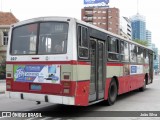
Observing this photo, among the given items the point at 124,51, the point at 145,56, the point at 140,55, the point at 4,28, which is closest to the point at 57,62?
the point at 124,51

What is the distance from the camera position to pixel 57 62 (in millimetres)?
9812

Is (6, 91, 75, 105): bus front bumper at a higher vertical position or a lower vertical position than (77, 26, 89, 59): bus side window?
lower

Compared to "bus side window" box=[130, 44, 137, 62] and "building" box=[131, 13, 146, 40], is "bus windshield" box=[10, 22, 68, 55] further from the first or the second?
"building" box=[131, 13, 146, 40]

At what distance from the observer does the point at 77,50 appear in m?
9.81

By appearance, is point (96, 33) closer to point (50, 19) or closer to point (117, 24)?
point (50, 19)

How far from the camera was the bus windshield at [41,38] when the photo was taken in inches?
392

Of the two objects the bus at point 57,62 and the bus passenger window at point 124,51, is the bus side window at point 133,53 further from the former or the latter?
the bus at point 57,62

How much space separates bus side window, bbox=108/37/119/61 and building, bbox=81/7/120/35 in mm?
116274

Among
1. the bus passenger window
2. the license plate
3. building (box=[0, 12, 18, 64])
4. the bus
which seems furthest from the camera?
building (box=[0, 12, 18, 64])

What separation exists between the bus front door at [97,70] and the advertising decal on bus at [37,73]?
1616 mm

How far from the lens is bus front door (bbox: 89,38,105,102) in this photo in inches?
437

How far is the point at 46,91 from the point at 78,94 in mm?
1007

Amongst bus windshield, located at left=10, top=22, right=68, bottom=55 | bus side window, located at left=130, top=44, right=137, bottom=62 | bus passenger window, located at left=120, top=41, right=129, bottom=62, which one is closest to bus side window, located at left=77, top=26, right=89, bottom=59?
bus windshield, located at left=10, top=22, right=68, bottom=55

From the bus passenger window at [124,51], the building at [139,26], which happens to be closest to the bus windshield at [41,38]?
the bus passenger window at [124,51]
